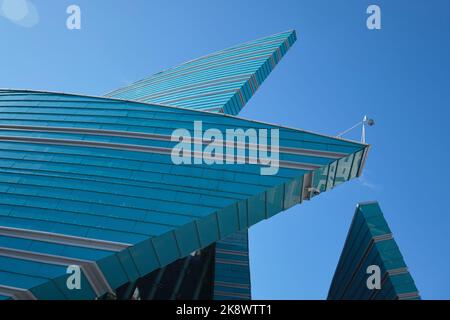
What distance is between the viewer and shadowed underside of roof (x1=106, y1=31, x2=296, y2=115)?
37.8 metres

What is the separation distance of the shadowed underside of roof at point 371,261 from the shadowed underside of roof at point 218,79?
609 inches

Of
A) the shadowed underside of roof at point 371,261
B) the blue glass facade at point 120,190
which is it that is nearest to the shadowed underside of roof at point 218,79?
the blue glass facade at point 120,190

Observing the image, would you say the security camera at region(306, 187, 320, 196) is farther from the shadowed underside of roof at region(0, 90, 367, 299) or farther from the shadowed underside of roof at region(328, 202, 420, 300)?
the shadowed underside of roof at region(328, 202, 420, 300)

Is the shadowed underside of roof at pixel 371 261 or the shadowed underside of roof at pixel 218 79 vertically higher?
the shadowed underside of roof at pixel 218 79

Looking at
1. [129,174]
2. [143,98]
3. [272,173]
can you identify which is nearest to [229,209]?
[272,173]

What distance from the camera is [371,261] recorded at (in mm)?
21797

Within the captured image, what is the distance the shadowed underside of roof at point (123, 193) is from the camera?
16188 mm

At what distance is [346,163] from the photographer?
801 inches

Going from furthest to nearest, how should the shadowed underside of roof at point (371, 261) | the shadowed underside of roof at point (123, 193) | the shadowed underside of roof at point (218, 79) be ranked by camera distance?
the shadowed underside of roof at point (218, 79)
the shadowed underside of roof at point (371, 261)
the shadowed underside of roof at point (123, 193)

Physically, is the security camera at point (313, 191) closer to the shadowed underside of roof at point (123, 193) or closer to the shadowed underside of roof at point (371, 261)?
the shadowed underside of roof at point (123, 193)

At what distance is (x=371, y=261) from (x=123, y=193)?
13.7m

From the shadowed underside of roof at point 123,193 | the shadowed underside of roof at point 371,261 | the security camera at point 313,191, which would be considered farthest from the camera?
the security camera at point 313,191

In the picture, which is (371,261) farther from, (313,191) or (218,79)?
(218,79)

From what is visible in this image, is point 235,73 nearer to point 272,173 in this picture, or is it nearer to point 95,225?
point 272,173
